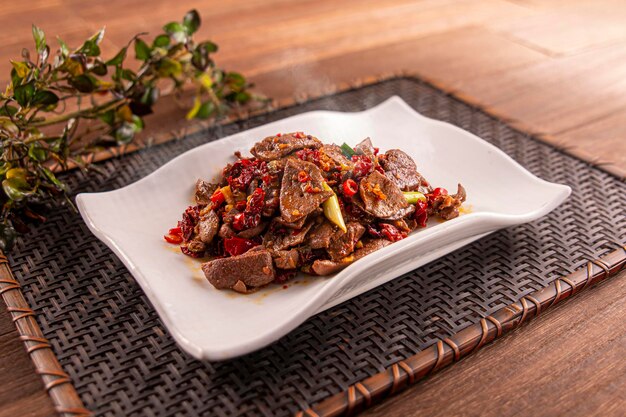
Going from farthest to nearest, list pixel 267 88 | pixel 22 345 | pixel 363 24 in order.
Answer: pixel 363 24
pixel 267 88
pixel 22 345

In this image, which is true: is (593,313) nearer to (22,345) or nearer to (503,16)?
(22,345)

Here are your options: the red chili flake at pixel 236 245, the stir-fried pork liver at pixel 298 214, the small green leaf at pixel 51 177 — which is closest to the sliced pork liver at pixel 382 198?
the stir-fried pork liver at pixel 298 214

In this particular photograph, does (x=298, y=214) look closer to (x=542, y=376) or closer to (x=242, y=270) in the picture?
(x=242, y=270)

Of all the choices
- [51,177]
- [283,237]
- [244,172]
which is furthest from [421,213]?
[51,177]

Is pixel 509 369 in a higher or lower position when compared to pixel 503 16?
lower

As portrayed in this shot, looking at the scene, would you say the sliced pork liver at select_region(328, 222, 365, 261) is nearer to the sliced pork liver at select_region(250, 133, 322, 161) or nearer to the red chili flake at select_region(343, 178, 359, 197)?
the red chili flake at select_region(343, 178, 359, 197)

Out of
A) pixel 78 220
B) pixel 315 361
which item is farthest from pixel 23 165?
pixel 315 361
